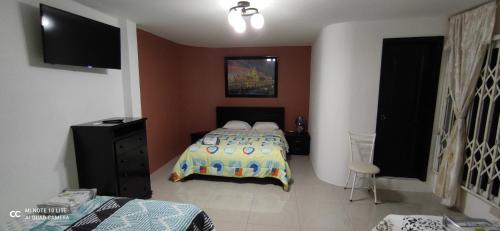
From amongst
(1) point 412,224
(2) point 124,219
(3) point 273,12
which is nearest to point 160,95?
(3) point 273,12

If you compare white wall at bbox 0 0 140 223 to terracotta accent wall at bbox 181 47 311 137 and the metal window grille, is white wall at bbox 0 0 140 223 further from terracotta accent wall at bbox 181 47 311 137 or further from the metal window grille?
the metal window grille

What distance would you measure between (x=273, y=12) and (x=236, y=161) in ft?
6.60

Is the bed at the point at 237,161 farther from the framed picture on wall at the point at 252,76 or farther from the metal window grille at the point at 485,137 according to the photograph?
the metal window grille at the point at 485,137

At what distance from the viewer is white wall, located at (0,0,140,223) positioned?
1709 mm

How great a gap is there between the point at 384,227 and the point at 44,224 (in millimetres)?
2267

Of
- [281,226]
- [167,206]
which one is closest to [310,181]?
[281,226]

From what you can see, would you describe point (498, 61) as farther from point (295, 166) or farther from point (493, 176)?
point (295, 166)

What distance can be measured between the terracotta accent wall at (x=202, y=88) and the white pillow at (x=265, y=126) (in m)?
0.46

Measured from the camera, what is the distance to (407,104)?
3.00m

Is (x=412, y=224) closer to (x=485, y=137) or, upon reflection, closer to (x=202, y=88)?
(x=485, y=137)

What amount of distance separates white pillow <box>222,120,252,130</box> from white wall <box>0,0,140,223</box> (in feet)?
8.39

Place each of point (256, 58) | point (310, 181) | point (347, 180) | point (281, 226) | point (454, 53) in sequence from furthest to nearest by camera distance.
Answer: point (256, 58) → point (310, 181) → point (347, 180) → point (454, 53) → point (281, 226)

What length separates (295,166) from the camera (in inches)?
159

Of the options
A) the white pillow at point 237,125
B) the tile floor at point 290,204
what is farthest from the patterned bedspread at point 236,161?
the white pillow at point 237,125
